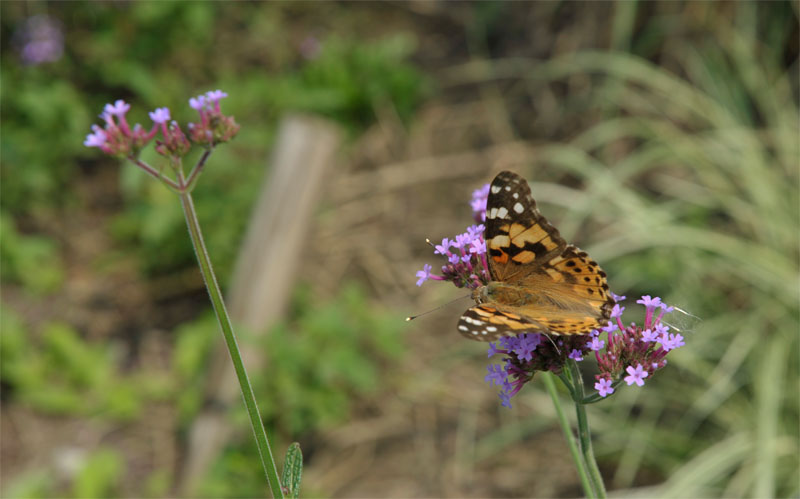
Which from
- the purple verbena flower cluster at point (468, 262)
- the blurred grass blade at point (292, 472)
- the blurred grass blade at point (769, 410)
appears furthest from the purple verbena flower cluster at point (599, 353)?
the blurred grass blade at point (769, 410)

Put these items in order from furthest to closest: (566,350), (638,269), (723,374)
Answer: (638,269) < (723,374) < (566,350)

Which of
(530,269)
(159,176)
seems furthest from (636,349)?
(159,176)

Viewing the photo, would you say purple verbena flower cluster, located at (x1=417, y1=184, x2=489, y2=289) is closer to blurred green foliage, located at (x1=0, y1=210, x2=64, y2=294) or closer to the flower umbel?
the flower umbel

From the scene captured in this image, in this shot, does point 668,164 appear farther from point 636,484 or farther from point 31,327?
point 31,327

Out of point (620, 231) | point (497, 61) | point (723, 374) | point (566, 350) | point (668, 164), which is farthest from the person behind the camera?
point (497, 61)

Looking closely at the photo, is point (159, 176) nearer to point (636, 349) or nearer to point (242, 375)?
point (242, 375)

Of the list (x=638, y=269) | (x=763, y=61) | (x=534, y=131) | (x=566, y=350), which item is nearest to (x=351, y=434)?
(x=638, y=269)
